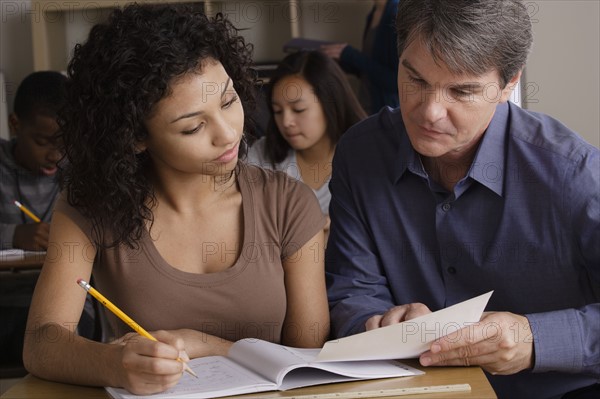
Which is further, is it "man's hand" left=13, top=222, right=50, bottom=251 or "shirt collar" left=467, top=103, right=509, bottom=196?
"man's hand" left=13, top=222, right=50, bottom=251

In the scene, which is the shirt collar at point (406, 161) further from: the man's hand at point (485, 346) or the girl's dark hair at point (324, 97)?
the girl's dark hair at point (324, 97)

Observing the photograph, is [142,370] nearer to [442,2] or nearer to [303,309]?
[303,309]

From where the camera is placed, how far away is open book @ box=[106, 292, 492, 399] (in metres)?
1.10

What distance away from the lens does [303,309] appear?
149 centimetres

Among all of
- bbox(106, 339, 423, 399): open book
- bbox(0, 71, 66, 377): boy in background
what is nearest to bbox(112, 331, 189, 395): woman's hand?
bbox(106, 339, 423, 399): open book

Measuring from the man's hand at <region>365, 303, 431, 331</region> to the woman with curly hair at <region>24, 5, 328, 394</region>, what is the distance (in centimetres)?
19

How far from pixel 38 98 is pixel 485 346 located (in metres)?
2.31

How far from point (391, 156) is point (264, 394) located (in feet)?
2.06

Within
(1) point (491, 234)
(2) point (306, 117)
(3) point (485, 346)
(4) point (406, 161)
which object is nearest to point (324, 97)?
(2) point (306, 117)

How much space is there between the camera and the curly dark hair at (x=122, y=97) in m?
1.41

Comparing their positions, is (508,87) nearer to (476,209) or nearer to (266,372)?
(476,209)

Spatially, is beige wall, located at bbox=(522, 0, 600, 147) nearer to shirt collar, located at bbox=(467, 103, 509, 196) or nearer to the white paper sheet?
shirt collar, located at bbox=(467, 103, 509, 196)

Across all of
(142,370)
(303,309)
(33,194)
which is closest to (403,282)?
(303,309)

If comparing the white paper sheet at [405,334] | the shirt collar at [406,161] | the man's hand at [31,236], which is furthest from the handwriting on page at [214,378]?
the man's hand at [31,236]
